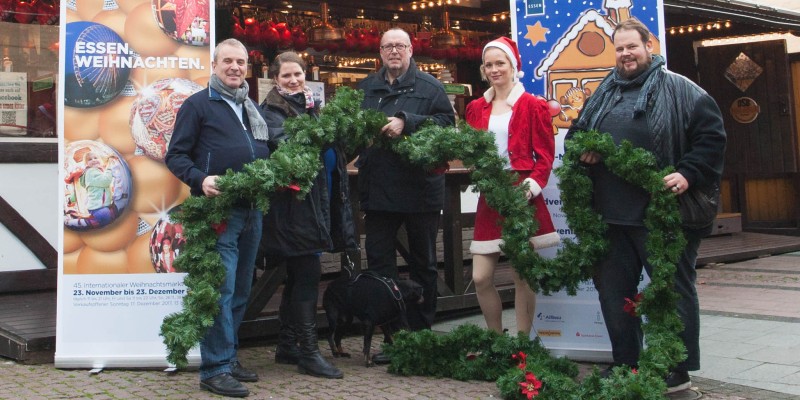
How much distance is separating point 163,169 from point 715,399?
132 inches

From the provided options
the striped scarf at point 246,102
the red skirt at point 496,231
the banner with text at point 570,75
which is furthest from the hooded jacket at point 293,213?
Result: the banner with text at point 570,75

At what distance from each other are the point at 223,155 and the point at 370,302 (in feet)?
4.38

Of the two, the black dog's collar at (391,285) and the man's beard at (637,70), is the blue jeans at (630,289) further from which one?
the black dog's collar at (391,285)

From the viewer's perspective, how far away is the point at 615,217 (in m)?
4.79

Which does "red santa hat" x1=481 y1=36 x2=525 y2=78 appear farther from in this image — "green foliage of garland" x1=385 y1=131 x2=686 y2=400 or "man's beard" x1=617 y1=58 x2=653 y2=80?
"man's beard" x1=617 y1=58 x2=653 y2=80

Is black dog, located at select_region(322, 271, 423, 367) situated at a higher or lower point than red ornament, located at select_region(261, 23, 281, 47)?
lower

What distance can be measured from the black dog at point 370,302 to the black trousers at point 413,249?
3.7 inches

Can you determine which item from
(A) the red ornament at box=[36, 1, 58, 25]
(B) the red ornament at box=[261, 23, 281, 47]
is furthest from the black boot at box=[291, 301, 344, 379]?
(B) the red ornament at box=[261, 23, 281, 47]

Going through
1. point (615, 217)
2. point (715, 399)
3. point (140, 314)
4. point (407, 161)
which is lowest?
point (715, 399)

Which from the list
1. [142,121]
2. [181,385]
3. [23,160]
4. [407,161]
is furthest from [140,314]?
[23,160]

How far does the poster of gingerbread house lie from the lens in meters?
5.76

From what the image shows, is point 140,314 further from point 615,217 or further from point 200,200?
point 615,217

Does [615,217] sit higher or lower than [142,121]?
lower

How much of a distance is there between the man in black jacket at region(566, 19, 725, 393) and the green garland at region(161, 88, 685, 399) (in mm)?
100
